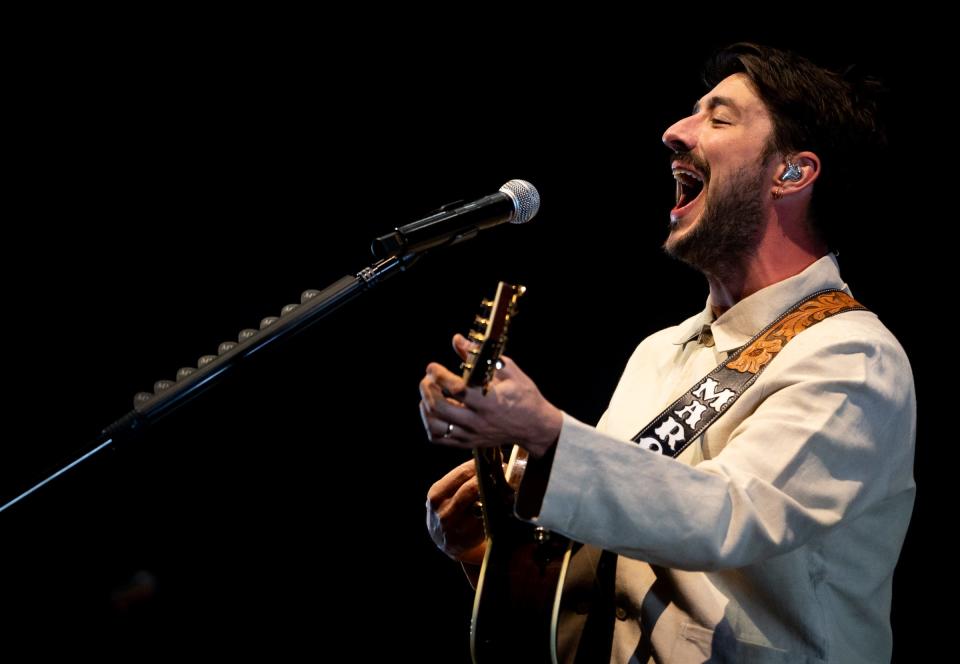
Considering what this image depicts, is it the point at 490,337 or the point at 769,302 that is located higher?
the point at 490,337

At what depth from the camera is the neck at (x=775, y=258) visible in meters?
2.13

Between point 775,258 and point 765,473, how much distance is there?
931 millimetres

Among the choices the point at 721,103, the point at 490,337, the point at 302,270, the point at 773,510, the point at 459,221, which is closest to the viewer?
the point at 490,337

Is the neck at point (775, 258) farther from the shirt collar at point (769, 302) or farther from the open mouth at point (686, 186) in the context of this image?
the open mouth at point (686, 186)

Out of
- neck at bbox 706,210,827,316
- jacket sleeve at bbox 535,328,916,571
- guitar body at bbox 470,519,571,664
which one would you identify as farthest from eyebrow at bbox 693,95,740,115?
guitar body at bbox 470,519,571,664

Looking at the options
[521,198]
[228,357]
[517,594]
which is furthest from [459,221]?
[517,594]

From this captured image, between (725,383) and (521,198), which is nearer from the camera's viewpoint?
(521,198)

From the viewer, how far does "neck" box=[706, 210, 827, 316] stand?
2.13 m

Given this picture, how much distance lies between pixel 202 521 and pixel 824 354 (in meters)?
2.44

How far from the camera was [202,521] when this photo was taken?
298 cm

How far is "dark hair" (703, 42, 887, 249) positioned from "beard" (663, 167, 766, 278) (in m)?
0.14

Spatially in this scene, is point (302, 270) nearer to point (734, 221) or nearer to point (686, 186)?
point (686, 186)

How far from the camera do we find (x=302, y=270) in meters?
3.14

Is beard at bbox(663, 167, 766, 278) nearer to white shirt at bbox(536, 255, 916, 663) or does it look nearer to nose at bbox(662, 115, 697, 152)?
nose at bbox(662, 115, 697, 152)
